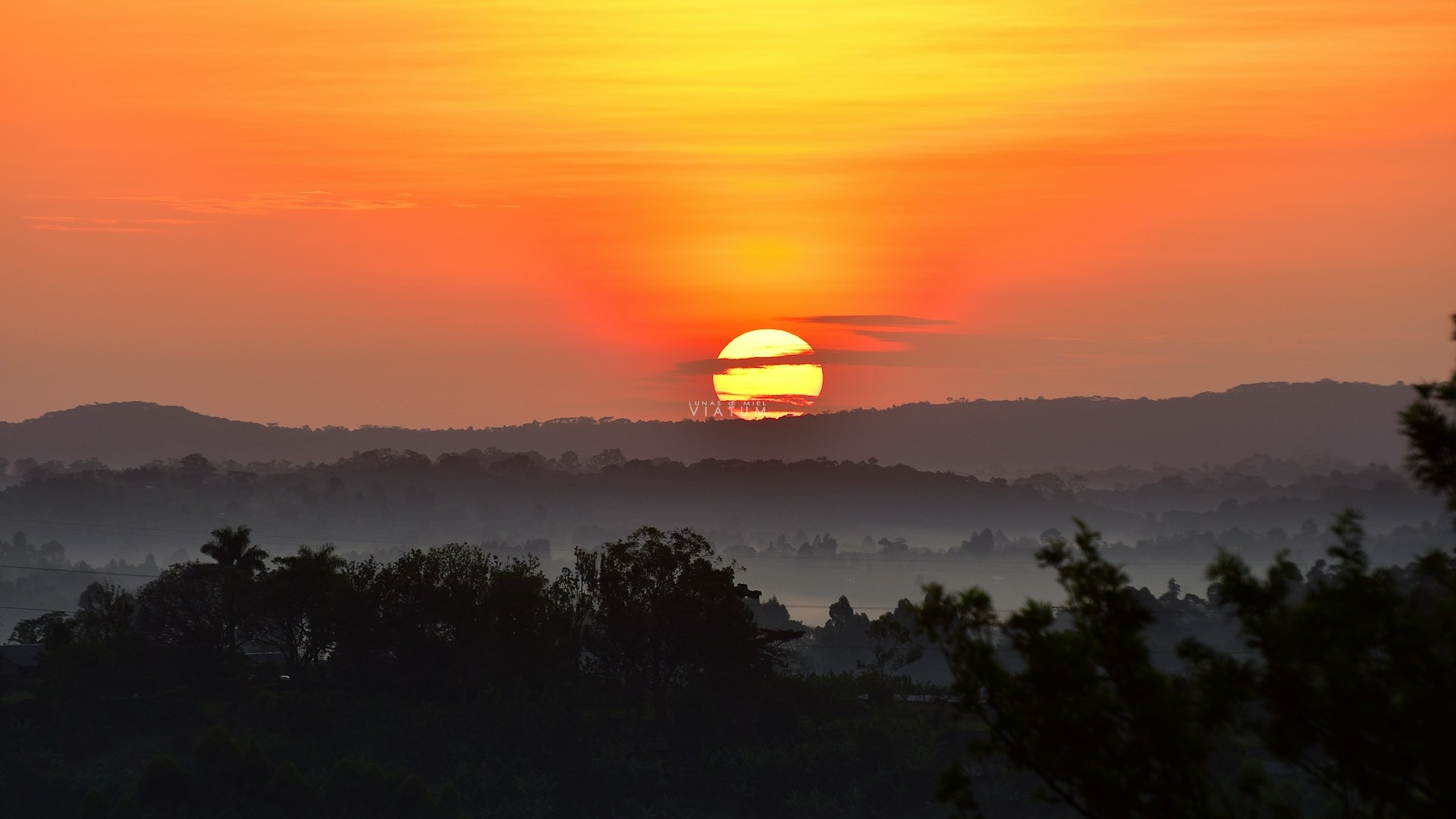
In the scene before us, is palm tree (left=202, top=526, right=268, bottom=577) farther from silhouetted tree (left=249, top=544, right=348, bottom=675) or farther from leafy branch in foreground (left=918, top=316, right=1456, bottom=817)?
leafy branch in foreground (left=918, top=316, right=1456, bottom=817)

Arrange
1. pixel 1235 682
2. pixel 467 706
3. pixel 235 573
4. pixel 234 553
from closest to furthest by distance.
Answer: pixel 1235 682 < pixel 467 706 < pixel 235 573 < pixel 234 553

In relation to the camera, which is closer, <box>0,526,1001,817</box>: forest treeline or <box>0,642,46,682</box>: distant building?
<box>0,526,1001,817</box>: forest treeline

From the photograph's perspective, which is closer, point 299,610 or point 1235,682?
point 1235,682

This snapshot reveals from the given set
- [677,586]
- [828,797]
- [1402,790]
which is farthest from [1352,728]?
[677,586]

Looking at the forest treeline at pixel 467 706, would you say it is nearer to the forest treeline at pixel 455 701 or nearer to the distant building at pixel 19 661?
the forest treeline at pixel 455 701

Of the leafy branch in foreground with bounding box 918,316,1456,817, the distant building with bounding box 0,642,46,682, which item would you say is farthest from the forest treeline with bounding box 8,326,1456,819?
the leafy branch in foreground with bounding box 918,316,1456,817

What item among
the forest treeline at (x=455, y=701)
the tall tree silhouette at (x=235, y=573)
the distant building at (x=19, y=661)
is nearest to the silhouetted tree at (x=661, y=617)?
the forest treeline at (x=455, y=701)

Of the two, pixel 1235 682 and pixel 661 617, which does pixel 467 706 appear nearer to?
pixel 661 617

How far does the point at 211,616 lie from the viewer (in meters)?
108

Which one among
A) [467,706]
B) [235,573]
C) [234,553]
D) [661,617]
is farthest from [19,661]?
[661,617]

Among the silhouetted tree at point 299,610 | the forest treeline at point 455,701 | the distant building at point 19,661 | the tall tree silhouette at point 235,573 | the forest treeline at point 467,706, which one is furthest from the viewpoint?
the distant building at point 19,661

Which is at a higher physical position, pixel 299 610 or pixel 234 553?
pixel 234 553

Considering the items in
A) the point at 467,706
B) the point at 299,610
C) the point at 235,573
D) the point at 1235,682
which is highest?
the point at 235,573

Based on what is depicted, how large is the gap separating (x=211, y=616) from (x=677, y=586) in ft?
103
